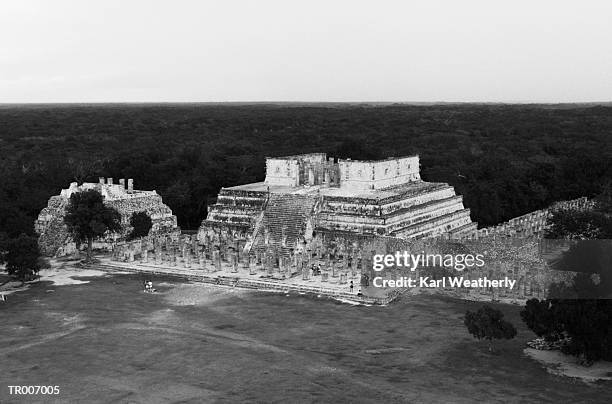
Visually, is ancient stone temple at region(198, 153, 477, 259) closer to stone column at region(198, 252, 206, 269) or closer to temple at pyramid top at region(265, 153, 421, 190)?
temple at pyramid top at region(265, 153, 421, 190)

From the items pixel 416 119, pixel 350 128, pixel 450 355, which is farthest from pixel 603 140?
pixel 450 355

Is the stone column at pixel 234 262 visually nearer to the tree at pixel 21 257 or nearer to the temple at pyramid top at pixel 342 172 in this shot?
the temple at pyramid top at pixel 342 172

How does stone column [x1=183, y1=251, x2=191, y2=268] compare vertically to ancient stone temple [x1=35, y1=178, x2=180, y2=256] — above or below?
below

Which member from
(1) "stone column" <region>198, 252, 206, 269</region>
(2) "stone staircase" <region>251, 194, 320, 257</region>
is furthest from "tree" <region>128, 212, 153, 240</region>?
(2) "stone staircase" <region>251, 194, 320, 257</region>

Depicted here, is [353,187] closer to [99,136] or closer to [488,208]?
[488,208]

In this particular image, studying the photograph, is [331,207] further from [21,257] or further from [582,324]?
[582,324]

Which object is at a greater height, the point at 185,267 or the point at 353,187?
the point at 353,187
